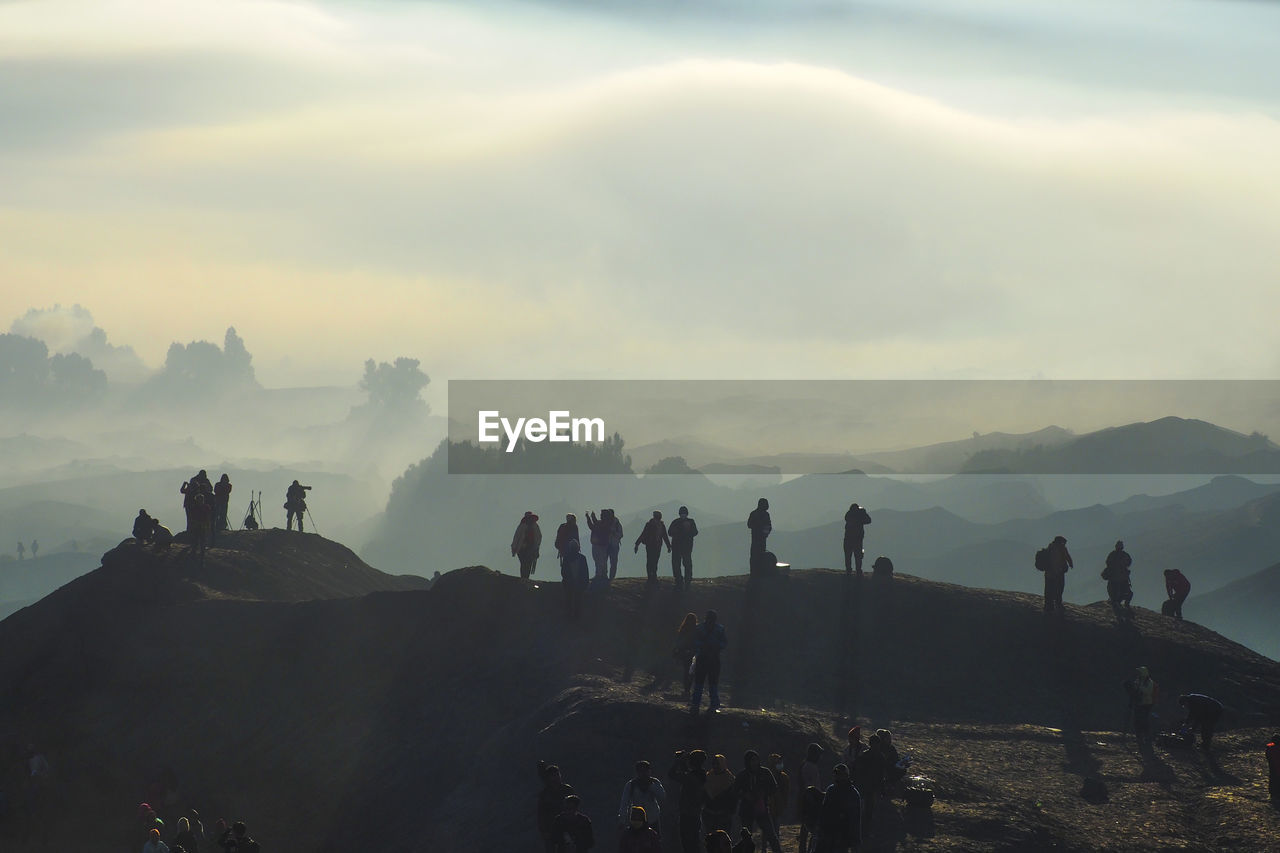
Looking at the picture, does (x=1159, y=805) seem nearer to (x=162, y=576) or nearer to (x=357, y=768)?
(x=357, y=768)

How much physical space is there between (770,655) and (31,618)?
2526 centimetres

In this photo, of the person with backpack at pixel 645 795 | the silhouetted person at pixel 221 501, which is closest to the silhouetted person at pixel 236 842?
the person with backpack at pixel 645 795

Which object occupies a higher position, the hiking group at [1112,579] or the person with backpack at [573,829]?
the hiking group at [1112,579]

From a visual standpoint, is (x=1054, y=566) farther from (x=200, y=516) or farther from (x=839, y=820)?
(x=200, y=516)

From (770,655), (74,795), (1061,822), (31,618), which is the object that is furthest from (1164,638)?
(31,618)

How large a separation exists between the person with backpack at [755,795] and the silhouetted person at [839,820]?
1282mm

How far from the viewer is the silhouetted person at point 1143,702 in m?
26.7

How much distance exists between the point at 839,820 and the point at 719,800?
→ 5.96 feet

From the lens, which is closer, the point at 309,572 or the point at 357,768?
the point at 357,768

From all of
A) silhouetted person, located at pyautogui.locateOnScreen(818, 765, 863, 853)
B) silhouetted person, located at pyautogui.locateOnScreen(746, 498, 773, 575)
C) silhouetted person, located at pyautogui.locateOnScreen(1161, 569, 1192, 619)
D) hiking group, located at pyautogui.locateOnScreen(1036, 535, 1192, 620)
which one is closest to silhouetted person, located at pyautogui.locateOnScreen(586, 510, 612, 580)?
silhouetted person, located at pyautogui.locateOnScreen(746, 498, 773, 575)

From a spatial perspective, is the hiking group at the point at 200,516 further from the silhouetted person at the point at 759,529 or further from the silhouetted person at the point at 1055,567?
the silhouetted person at the point at 1055,567

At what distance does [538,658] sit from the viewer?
94.8ft

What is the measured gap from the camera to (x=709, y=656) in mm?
22891

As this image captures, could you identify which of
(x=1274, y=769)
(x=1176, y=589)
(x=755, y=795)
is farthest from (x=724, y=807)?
(x=1176, y=589)
